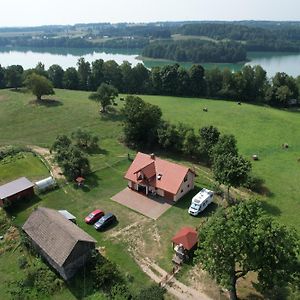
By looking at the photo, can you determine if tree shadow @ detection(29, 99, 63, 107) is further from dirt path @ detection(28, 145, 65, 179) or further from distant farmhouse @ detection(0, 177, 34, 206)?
distant farmhouse @ detection(0, 177, 34, 206)

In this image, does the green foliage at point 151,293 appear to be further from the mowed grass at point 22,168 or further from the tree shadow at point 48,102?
the tree shadow at point 48,102

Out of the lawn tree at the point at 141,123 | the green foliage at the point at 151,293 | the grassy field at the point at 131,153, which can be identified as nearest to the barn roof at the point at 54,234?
the grassy field at the point at 131,153

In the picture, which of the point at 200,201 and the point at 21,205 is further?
the point at 21,205

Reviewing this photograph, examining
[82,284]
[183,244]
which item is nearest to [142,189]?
[183,244]

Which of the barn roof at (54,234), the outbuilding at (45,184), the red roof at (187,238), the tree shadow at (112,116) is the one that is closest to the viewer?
the barn roof at (54,234)

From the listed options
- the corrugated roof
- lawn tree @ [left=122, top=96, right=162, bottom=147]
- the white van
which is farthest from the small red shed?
lawn tree @ [left=122, top=96, right=162, bottom=147]

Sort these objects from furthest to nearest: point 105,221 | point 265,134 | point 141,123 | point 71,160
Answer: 1. point 265,134
2. point 141,123
3. point 71,160
4. point 105,221

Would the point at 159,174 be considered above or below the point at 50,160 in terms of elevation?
above

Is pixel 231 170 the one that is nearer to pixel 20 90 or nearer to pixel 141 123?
pixel 141 123
